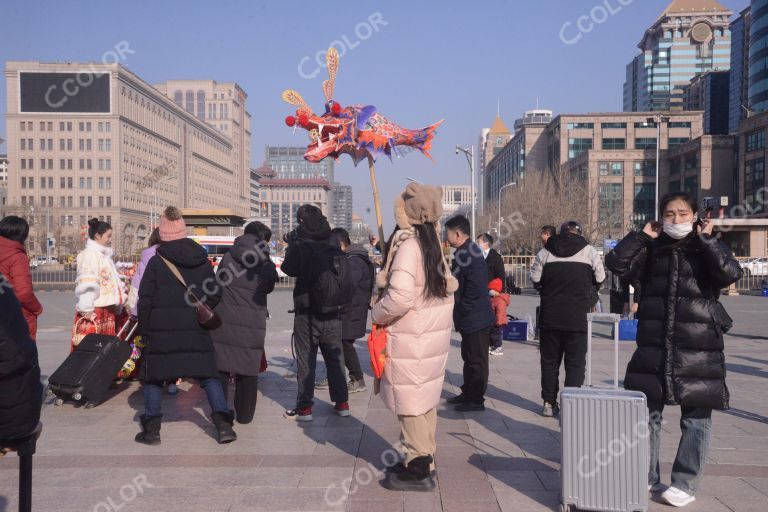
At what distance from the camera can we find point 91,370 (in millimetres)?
6707

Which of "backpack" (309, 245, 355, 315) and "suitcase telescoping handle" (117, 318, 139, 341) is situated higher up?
"backpack" (309, 245, 355, 315)

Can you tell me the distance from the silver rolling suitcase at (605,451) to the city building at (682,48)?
14536 centimetres

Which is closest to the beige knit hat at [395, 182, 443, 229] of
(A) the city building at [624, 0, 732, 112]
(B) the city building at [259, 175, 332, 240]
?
(A) the city building at [624, 0, 732, 112]

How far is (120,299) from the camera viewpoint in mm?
7395

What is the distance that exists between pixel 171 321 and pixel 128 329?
2.38 meters

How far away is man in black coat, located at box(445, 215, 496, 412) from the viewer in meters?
6.82

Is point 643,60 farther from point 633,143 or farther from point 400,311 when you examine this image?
point 400,311

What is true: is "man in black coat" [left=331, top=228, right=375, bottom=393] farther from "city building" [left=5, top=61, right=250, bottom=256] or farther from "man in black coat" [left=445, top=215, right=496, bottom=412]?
"city building" [left=5, top=61, right=250, bottom=256]

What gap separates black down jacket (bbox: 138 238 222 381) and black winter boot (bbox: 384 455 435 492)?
1.94 meters

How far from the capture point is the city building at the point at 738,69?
106500mm

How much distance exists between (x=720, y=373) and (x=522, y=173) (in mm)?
106168

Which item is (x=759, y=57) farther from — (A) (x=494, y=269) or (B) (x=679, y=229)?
(B) (x=679, y=229)

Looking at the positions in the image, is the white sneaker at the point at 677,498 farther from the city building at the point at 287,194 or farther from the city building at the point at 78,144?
the city building at the point at 287,194

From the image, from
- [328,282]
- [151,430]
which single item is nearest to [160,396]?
[151,430]
